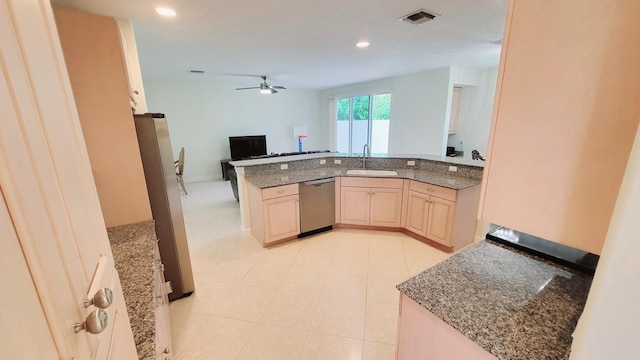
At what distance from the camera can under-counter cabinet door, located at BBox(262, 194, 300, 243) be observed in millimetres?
2973

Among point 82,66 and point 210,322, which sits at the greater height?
point 82,66

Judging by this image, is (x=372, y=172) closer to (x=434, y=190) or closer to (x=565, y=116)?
(x=434, y=190)

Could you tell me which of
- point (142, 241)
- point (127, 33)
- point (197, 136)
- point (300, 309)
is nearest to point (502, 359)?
point (300, 309)

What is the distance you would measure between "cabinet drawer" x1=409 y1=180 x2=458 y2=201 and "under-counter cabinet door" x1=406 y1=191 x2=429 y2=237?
62 millimetres

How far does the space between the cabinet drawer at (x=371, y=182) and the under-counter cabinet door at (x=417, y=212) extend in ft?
0.72

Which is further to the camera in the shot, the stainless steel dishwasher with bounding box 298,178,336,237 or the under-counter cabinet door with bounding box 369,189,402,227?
the under-counter cabinet door with bounding box 369,189,402,227

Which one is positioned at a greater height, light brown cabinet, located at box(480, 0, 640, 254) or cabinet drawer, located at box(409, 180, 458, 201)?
light brown cabinet, located at box(480, 0, 640, 254)

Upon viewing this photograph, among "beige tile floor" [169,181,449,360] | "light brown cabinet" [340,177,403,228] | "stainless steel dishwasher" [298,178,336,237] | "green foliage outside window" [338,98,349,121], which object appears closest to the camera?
"beige tile floor" [169,181,449,360]

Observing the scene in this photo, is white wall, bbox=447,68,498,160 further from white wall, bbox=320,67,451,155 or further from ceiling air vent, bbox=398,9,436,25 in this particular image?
ceiling air vent, bbox=398,9,436,25

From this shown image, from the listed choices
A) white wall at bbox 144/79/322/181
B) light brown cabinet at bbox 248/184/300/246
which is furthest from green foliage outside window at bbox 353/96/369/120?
light brown cabinet at bbox 248/184/300/246

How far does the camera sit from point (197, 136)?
21.4 feet

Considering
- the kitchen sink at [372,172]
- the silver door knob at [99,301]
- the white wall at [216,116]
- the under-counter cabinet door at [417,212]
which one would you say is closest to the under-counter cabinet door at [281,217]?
the kitchen sink at [372,172]

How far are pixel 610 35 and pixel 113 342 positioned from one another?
4.83ft

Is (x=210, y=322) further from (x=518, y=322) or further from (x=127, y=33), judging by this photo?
(x=127, y=33)
